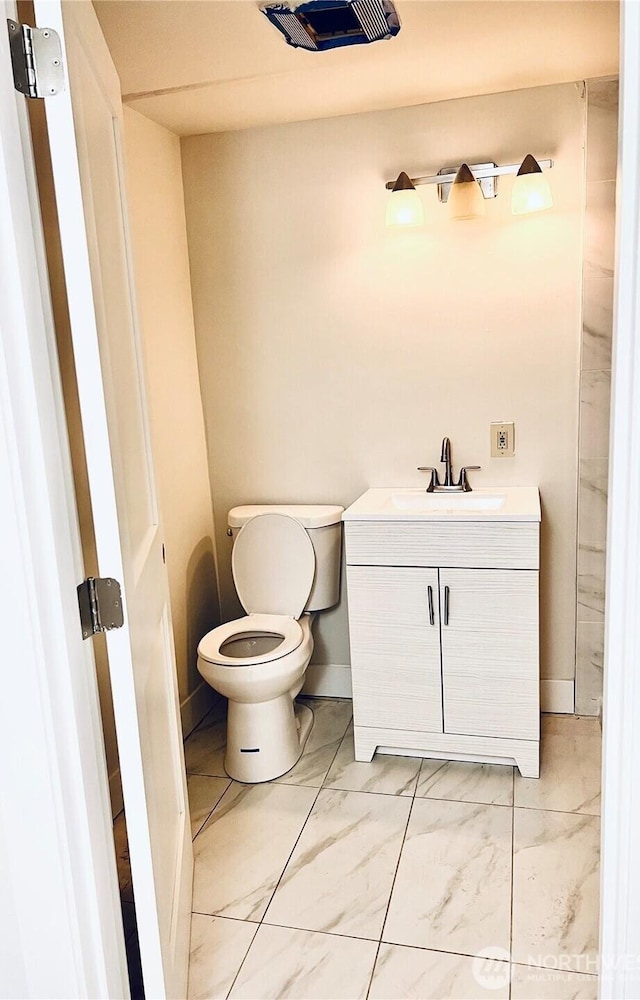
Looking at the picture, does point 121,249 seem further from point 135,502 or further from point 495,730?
point 495,730

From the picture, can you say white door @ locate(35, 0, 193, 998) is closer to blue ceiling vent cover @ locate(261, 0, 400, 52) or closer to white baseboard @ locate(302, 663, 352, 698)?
blue ceiling vent cover @ locate(261, 0, 400, 52)

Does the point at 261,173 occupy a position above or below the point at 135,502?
above

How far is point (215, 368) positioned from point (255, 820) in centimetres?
167

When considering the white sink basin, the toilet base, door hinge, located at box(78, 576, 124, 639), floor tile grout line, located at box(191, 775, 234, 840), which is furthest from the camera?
the white sink basin

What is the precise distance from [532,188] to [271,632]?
173 centimetres

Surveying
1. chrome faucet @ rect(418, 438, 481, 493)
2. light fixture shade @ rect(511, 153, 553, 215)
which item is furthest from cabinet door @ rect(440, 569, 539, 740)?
light fixture shade @ rect(511, 153, 553, 215)

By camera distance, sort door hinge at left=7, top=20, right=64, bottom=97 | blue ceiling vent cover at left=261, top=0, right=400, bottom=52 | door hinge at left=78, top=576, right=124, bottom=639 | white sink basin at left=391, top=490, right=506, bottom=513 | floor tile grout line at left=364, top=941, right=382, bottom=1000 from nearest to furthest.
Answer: door hinge at left=7, top=20, right=64, bottom=97 → door hinge at left=78, top=576, right=124, bottom=639 → floor tile grout line at left=364, top=941, right=382, bottom=1000 → blue ceiling vent cover at left=261, top=0, right=400, bottom=52 → white sink basin at left=391, top=490, right=506, bottom=513

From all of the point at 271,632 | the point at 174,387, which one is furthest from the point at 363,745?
the point at 174,387

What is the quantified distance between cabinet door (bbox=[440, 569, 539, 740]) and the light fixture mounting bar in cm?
133

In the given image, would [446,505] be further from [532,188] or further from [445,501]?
[532,188]

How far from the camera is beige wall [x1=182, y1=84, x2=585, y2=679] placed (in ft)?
8.39

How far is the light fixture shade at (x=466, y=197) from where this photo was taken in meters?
2.46

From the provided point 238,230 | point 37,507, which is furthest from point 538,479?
point 37,507

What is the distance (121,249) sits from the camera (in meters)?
1.54
